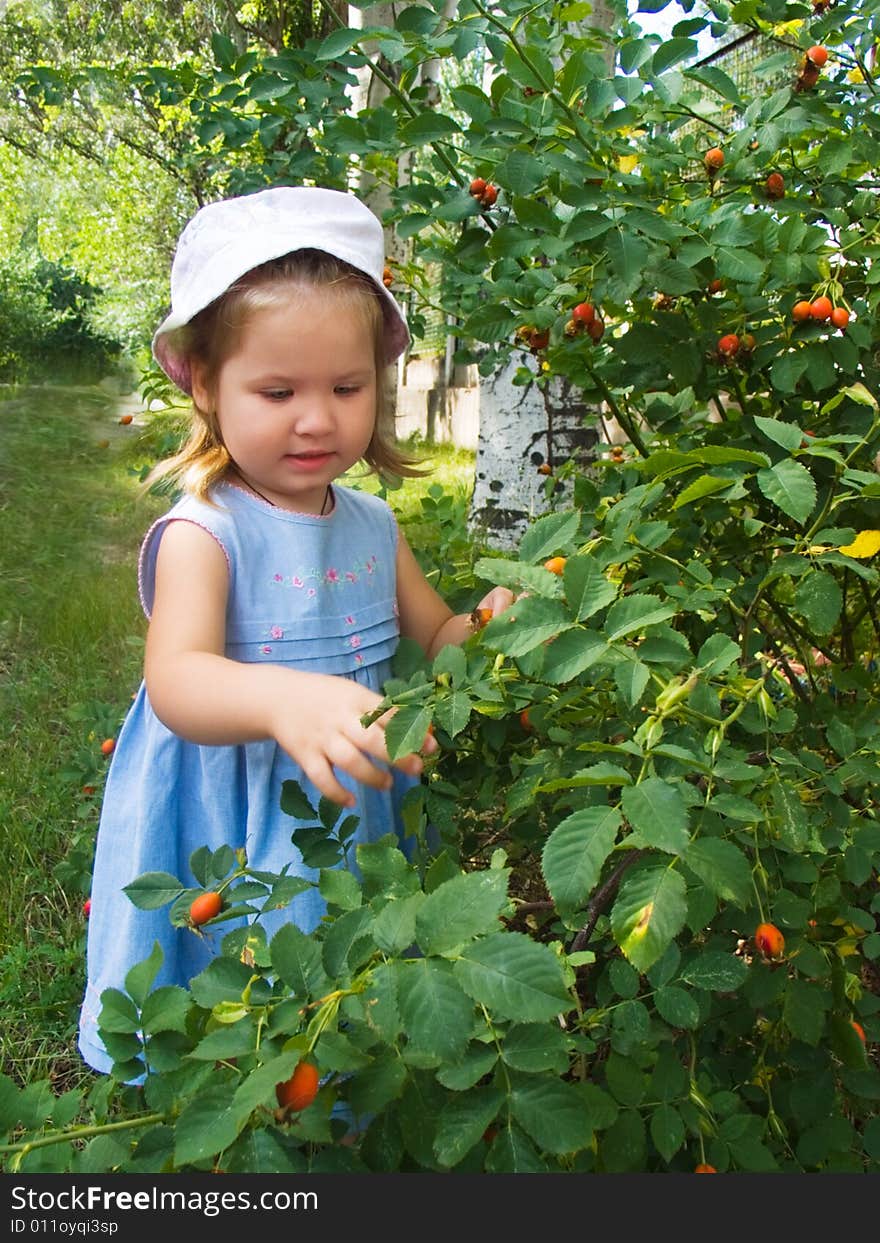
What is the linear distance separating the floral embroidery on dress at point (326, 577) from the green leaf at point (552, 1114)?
89 cm

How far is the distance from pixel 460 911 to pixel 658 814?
0.52 ft

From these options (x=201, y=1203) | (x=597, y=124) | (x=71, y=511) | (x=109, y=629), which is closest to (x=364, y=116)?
(x=597, y=124)

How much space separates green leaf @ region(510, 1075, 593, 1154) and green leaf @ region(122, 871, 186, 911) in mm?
476

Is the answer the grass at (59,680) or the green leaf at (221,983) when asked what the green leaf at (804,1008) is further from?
the grass at (59,680)

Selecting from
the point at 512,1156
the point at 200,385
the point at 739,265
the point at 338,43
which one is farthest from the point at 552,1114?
the point at 338,43

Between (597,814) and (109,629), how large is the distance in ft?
10.6

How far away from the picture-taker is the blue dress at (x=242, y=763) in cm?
140

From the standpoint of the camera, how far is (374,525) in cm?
163

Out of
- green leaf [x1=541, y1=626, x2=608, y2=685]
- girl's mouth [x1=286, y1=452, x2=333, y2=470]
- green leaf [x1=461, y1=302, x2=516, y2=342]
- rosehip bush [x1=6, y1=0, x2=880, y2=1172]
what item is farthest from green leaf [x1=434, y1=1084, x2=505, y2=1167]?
green leaf [x1=461, y1=302, x2=516, y2=342]

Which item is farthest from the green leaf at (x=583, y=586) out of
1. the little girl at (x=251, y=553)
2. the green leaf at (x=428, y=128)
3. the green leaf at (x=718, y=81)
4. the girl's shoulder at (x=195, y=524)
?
the green leaf at (x=718, y=81)

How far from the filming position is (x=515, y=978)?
61 cm

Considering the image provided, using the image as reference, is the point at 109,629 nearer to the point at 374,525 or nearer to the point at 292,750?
the point at 374,525

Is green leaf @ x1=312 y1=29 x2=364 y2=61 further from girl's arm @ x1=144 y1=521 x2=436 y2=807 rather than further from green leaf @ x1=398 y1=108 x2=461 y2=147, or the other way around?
girl's arm @ x1=144 y1=521 x2=436 y2=807

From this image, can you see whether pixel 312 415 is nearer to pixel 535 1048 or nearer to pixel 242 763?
pixel 242 763
